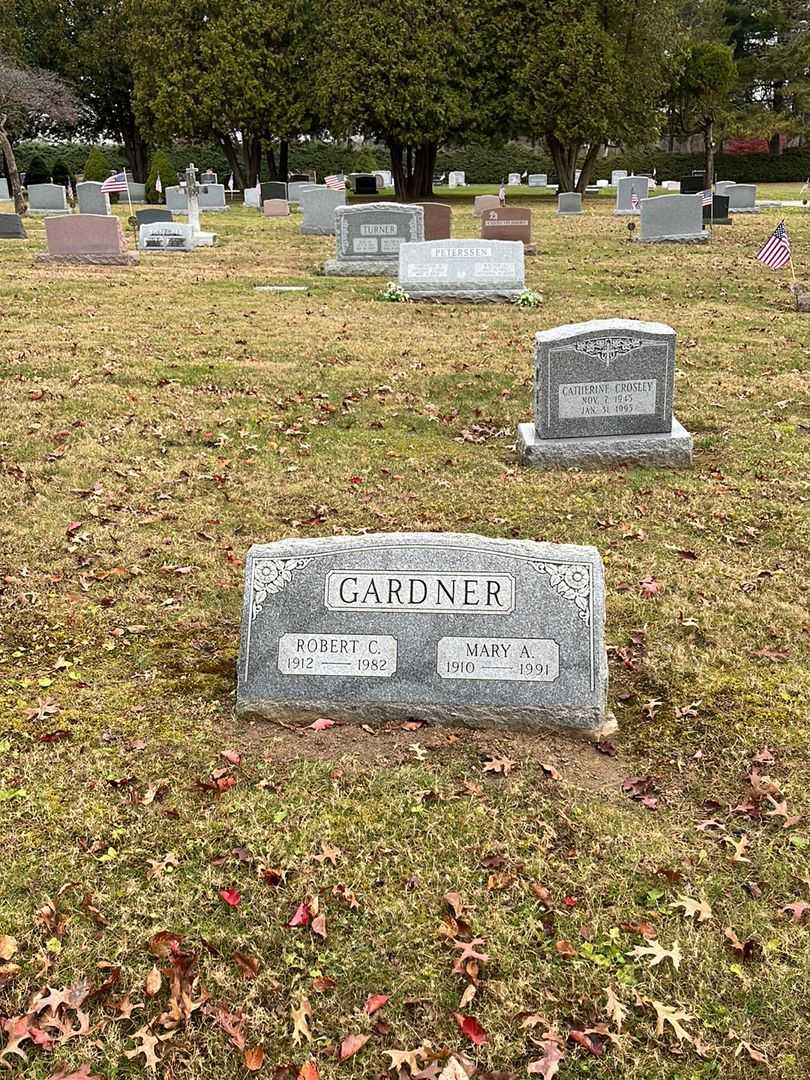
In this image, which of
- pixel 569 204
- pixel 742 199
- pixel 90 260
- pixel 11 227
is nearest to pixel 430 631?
pixel 90 260

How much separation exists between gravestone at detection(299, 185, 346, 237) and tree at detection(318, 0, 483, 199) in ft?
34.6

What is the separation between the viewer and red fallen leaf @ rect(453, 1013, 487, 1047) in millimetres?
3285

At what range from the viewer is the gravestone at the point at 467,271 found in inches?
672

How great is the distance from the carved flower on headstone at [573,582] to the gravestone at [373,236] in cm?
1649

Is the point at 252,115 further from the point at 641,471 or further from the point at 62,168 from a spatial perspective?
the point at 641,471

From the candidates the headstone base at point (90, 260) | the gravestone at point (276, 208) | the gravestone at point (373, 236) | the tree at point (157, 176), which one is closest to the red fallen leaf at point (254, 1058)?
the gravestone at point (373, 236)

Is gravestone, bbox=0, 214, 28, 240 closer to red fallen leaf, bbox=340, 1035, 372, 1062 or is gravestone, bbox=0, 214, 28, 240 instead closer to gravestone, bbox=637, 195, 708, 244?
gravestone, bbox=637, 195, 708, 244

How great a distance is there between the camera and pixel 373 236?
20406 mm

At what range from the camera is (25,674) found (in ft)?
17.8

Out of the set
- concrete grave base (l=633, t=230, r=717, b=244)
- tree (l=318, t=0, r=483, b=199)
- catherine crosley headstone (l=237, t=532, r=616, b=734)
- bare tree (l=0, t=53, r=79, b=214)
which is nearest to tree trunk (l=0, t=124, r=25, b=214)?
bare tree (l=0, t=53, r=79, b=214)

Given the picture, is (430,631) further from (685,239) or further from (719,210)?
(719,210)

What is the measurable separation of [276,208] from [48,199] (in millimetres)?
7750

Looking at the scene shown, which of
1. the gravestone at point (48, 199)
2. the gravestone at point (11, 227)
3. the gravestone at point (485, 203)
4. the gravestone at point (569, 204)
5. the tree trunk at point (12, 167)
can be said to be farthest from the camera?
the gravestone at point (569, 204)

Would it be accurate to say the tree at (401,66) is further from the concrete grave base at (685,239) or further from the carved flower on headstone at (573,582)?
the carved flower on headstone at (573,582)
